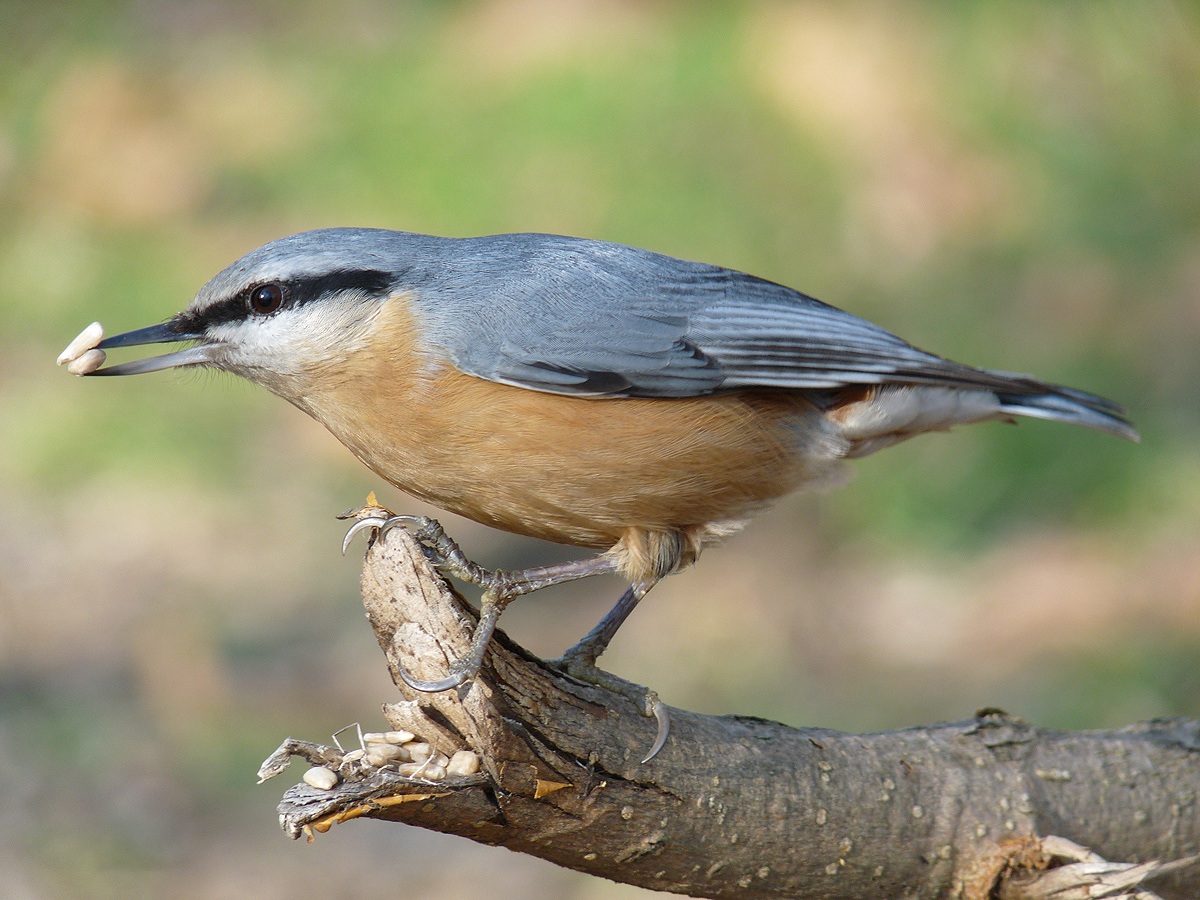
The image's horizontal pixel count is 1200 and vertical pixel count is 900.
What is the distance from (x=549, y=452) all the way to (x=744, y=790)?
2.90ft

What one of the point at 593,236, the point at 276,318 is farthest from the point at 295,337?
the point at 593,236

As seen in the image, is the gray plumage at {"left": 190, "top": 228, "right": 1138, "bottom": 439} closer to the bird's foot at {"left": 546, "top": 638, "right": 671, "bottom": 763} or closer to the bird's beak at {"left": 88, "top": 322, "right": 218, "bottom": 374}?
the bird's beak at {"left": 88, "top": 322, "right": 218, "bottom": 374}

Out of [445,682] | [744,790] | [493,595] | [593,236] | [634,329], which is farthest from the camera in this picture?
[593,236]

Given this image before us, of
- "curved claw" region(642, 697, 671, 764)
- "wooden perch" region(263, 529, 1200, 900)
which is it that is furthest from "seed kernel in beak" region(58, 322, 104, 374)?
→ "curved claw" region(642, 697, 671, 764)

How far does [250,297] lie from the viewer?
277cm

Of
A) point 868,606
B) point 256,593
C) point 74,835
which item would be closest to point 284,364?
point 74,835

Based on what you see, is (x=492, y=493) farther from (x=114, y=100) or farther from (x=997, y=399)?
(x=114, y=100)

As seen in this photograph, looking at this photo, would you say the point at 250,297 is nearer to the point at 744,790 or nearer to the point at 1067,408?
the point at 744,790

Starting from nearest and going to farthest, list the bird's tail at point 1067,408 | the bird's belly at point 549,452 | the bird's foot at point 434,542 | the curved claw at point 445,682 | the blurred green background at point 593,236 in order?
1. the curved claw at point 445,682
2. the bird's foot at point 434,542
3. the bird's belly at point 549,452
4. the bird's tail at point 1067,408
5. the blurred green background at point 593,236

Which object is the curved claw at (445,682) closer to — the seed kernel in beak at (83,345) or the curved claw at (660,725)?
the curved claw at (660,725)

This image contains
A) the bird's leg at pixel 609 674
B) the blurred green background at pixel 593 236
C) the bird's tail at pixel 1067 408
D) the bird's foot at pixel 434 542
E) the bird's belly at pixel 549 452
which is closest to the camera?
the bird's foot at pixel 434 542

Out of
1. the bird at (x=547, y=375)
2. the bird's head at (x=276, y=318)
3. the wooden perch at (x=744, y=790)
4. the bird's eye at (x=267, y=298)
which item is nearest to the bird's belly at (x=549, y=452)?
the bird at (x=547, y=375)

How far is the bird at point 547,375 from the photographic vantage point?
8.76 feet

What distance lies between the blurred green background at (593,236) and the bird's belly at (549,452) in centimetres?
208
